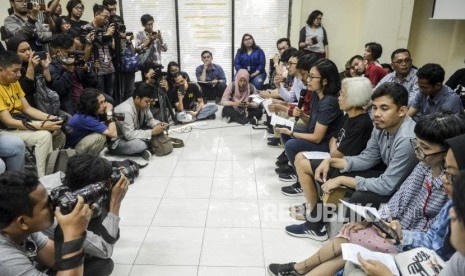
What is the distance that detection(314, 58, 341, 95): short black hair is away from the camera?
3.19 meters

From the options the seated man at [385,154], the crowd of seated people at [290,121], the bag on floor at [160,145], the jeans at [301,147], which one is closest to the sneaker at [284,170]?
the crowd of seated people at [290,121]

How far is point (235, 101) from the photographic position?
570 centimetres

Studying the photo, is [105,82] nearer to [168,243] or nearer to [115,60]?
[115,60]

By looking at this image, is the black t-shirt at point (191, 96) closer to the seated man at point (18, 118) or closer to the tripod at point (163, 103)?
the tripod at point (163, 103)

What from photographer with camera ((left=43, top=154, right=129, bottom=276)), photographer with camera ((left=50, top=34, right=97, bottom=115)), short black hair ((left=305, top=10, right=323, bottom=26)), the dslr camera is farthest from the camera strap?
short black hair ((left=305, top=10, right=323, bottom=26))

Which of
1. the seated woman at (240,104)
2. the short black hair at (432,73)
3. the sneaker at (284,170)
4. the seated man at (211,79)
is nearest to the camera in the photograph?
the short black hair at (432,73)

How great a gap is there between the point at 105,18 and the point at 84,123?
1749 millimetres

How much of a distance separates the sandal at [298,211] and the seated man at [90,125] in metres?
2.01

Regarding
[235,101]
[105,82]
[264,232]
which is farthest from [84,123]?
[235,101]

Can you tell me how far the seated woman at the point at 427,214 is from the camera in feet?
5.50


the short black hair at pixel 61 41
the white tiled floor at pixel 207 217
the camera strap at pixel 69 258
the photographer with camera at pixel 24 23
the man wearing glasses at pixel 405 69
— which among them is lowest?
the white tiled floor at pixel 207 217

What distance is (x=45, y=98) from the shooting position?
3.80 metres

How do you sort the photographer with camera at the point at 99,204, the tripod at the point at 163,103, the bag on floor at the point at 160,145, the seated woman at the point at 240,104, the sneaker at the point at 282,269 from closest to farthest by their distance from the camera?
the photographer with camera at the point at 99,204, the sneaker at the point at 282,269, the bag on floor at the point at 160,145, the tripod at the point at 163,103, the seated woman at the point at 240,104

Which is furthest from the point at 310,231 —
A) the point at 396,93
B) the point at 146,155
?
the point at 146,155
